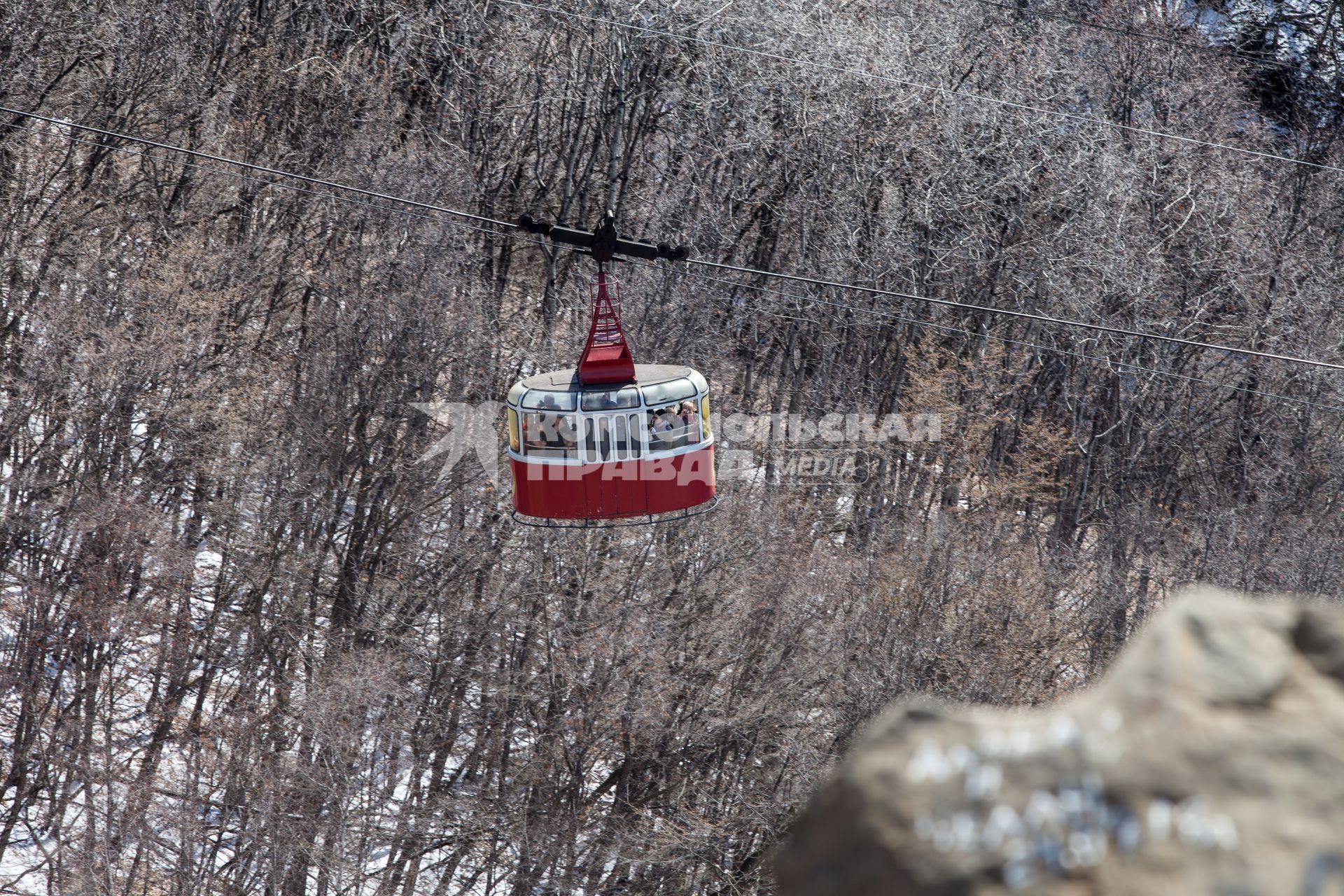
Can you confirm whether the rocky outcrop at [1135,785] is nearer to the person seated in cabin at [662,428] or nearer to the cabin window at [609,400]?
the cabin window at [609,400]

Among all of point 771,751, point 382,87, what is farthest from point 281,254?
point 771,751

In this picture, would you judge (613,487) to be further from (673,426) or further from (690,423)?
(690,423)

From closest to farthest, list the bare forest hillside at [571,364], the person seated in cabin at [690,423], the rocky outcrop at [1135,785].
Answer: the rocky outcrop at [1135,785]
the person seated in cabin at [690,423]
the bare forest hillside at [571,364]

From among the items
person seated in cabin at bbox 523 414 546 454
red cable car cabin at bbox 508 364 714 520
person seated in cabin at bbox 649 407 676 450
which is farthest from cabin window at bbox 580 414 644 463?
person seated in cabin at bbox 523 414 546 454

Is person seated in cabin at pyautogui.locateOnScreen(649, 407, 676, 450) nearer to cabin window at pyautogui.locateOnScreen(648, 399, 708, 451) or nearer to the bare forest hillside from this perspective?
cabin window at pyautogui.locateOnScreen(648, 399, 708, 451)

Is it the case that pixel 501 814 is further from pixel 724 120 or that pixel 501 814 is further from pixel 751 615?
pixel 724 120

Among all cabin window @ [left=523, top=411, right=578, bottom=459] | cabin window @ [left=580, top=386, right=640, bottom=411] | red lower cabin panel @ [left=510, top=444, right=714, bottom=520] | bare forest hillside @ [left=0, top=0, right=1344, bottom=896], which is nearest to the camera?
cabin window @ [left=580, top=386, right=640, bottom=411]

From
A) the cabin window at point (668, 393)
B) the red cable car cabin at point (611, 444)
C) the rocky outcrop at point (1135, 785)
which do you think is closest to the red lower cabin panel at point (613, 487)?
the red cable car cabin at point (611, 444)
